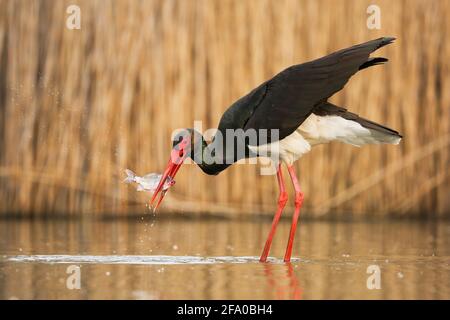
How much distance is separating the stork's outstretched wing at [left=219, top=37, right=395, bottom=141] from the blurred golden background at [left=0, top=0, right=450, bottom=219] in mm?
2332

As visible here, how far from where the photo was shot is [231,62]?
8.59m

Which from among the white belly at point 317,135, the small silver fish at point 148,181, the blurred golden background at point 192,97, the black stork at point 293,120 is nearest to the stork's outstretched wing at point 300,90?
the black stork at point 293,120

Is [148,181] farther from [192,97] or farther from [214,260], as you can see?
[192,97]

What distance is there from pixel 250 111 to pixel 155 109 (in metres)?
2.38

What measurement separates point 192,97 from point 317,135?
230 centimetres

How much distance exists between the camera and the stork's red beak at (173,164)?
20.5 ft

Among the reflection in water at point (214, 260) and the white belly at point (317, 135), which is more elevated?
the white belly at point (317, 135)

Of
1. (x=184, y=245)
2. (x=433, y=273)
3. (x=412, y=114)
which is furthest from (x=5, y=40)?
(x=433, y=273)

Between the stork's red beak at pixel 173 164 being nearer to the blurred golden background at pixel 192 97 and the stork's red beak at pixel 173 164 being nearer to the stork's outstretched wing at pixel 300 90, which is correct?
the stork's outstretched wing at pixel 300 90

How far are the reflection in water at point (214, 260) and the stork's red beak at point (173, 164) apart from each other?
1.25 feet

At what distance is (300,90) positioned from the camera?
20.1ft

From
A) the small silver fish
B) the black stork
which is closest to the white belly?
the black stork

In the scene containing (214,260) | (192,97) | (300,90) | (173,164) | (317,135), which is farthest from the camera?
(192,97)

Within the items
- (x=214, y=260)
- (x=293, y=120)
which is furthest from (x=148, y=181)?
(x=293, y=120)
